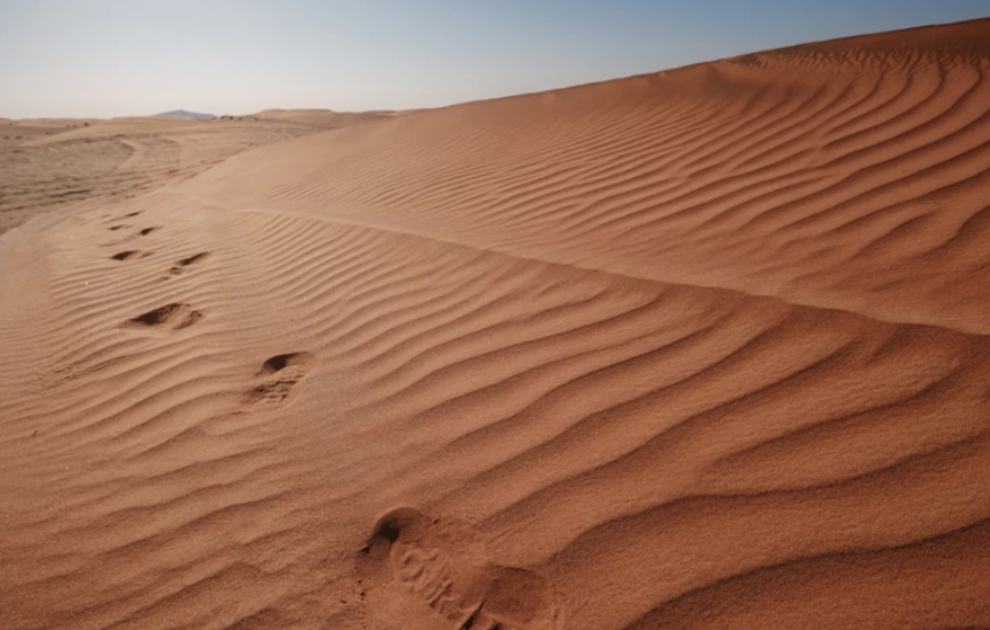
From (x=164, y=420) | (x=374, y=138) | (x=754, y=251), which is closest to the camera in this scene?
(x=164, y=420)

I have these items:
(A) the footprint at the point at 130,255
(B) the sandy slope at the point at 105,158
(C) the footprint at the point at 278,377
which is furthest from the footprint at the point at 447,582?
(B) the sandy slope at the point at 105,158

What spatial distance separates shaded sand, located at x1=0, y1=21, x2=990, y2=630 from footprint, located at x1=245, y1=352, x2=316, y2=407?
0.7 inches

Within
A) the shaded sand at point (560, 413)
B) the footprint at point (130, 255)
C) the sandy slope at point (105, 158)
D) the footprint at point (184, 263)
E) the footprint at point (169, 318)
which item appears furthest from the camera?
the sandy slope at point (105, 158)

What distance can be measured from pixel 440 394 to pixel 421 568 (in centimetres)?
76

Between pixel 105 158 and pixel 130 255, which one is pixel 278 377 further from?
pixel 105 158

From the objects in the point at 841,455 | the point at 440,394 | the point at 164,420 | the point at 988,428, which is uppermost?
the point at 988,428

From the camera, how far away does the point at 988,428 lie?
1378 millimetres

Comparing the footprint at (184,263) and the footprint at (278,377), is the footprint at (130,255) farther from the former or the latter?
the footprint at (278,377)

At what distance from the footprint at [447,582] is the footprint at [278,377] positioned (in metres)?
1.02

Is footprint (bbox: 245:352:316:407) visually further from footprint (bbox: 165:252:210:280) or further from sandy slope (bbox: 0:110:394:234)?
sandy slope (bbox: 0:110:394:234)

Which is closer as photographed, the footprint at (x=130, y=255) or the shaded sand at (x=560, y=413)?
the shaded sand at (x=560, y=413)

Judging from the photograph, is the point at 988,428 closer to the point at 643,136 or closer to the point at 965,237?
the point at 965,237

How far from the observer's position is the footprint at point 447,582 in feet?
4.29

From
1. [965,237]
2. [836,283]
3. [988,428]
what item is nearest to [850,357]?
[988,428]
